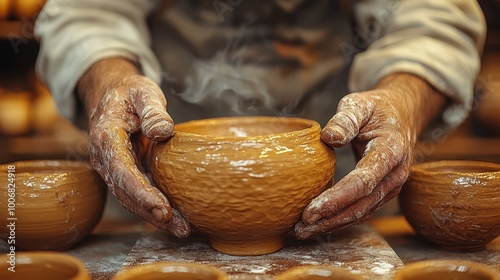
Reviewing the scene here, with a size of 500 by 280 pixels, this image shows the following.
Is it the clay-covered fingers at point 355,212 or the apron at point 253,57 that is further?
the apron at point 253,57

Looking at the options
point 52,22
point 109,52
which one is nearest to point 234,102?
point 109,52

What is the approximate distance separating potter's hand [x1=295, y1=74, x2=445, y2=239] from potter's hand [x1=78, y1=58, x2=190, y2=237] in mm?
236

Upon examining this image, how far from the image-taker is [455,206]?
44.7 inches

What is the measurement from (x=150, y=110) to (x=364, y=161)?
0.38 meters

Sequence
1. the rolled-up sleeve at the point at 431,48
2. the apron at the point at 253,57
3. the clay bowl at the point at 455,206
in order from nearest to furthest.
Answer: the clay bowl at the point at 455,206 < the rolled-up sleeve at the point at 431,48 < the apron at the point at 253,57

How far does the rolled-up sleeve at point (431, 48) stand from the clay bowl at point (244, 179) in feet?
1.55

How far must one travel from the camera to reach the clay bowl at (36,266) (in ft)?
2.73

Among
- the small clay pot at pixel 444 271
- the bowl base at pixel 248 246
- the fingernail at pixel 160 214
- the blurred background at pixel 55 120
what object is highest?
the small clay pot at pixel 444 271

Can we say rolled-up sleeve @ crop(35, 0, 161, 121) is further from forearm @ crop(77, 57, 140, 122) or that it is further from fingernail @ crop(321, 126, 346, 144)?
fingernail @ crop(321, 126, 346, 144)

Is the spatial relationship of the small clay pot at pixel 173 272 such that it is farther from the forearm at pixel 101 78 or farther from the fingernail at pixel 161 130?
the forearm at pixel 101 78

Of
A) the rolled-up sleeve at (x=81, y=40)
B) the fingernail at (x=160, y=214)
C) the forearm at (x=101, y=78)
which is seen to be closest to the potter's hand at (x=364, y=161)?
the fingernail at (x=160, y=214)

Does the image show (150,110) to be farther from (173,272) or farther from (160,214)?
(173,272)

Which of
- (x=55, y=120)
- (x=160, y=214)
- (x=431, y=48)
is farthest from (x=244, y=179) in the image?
(x=55, y=120)

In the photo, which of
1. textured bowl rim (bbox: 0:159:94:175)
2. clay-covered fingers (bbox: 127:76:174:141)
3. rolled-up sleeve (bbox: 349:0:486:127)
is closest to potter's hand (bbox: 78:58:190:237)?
clay-covered fingers (bbox: 127:76:174:141)
